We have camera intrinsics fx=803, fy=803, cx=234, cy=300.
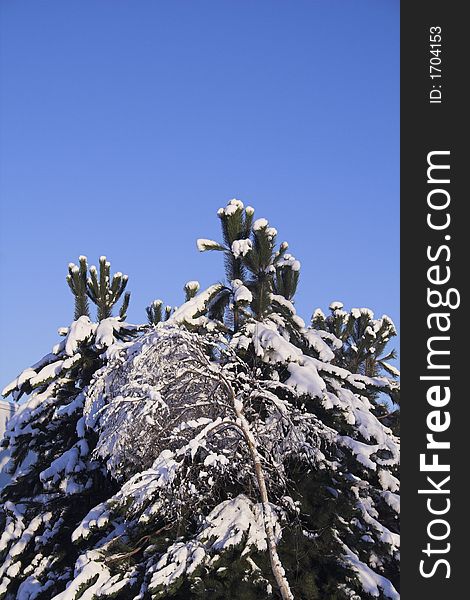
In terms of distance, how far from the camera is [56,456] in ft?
58.1

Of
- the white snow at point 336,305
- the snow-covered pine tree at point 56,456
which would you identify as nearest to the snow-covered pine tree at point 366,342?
the white snow at point 336,305

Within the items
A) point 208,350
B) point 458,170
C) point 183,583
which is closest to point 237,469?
point 183,583

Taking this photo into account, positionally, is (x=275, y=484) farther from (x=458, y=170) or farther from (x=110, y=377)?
(x=458, y=170)

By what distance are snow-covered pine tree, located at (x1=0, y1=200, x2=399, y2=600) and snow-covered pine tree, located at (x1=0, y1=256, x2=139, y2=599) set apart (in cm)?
79

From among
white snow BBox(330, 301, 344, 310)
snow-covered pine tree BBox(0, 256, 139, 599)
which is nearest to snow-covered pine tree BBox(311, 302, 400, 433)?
white snow BBox(330, 301, 344, 310)

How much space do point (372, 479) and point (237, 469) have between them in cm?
325

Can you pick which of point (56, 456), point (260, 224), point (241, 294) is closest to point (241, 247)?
point (260, 224)

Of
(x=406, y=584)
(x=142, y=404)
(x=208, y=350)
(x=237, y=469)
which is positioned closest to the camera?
(x=406, y=584)

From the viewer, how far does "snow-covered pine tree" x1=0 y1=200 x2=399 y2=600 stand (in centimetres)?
1137

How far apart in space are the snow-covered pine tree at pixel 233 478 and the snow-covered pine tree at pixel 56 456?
31.2 inches

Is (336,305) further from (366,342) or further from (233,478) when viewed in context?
(233,478)

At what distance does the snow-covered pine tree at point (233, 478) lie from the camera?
1137 centimetres

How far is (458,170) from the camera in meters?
8.52

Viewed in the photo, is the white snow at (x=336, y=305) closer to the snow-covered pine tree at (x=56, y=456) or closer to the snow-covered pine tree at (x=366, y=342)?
the snow-covered pine tree at (x=366, y=342)
